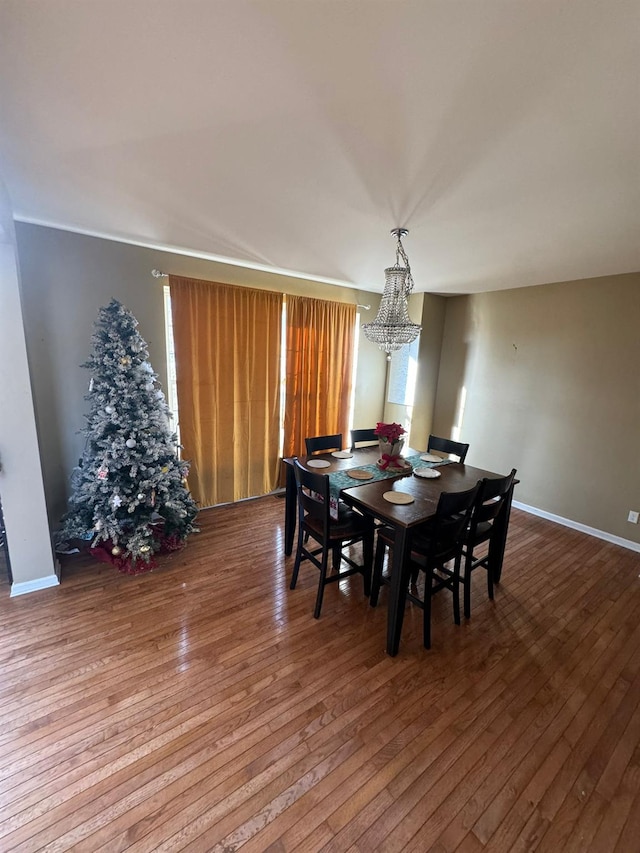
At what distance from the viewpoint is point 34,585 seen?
238 cm

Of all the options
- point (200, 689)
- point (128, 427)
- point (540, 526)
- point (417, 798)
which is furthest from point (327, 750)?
point (540, 526)

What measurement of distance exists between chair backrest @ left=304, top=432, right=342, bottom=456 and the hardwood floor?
1126 millimetres

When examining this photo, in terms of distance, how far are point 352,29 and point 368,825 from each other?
2635 millimetres

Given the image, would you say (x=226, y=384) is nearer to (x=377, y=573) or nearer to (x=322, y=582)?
(x=322, y=582)

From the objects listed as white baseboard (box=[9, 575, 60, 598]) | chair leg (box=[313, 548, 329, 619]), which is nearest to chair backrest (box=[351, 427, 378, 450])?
chair leg (box=[313, 548, 329, 619])

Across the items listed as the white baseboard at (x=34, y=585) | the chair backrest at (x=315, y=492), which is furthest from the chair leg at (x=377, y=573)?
the white baseboard at (x=34, y=585)

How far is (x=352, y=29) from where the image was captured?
0.94 m

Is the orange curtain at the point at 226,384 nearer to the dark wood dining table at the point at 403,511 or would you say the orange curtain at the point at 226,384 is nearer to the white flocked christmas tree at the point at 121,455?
the white flocked christmas tree at the point at 121,455

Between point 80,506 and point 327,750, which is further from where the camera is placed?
point 80,506

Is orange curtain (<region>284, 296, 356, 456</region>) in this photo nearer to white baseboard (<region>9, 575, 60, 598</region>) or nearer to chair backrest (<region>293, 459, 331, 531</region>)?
chair backrest (<region>293, 459, 331, 531</region>)

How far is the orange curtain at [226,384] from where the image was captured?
327 centimetres

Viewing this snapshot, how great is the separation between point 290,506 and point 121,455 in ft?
4.43

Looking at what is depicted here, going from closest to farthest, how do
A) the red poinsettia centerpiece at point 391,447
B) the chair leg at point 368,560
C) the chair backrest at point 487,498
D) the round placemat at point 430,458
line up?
1. the chair backrest at point 487,498
2. the chair leg at point 368,560
3. the red poinsettia centerpiece at point 391,447
4. the round placemat at point 430,458

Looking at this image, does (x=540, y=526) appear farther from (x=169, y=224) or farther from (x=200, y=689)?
(x=169, y=224)
